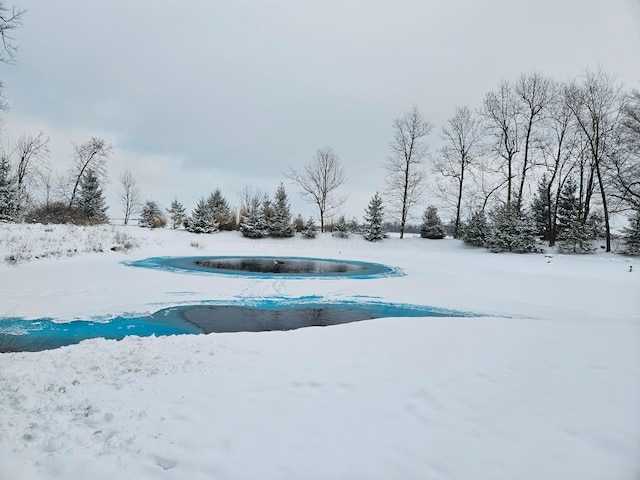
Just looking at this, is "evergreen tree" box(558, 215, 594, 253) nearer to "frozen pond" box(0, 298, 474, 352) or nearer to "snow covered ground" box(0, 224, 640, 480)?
"snow covered ground" box(0, 224, 640, 480)

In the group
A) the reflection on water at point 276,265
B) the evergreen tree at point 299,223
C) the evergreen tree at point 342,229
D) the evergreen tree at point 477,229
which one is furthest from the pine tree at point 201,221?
the evergreen tree at point 477,229

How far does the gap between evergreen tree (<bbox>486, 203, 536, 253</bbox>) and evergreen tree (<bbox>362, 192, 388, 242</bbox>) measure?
26.9ft

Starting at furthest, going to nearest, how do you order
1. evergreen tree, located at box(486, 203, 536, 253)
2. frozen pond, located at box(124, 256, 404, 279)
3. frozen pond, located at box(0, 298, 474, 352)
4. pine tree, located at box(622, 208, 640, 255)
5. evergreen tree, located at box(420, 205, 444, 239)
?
evergreen tree, located at box(420, 205, 444, 239), evergreen tree, located at box(486, 203, 536, 253), pine tree, located at box(622, 208, 640, 255), frozen pond, located at box(124, 256, 404, 279), frozen pond, located at box(0, 298, 474, 352)

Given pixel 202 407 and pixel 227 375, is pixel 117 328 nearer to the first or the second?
pixel 227 375

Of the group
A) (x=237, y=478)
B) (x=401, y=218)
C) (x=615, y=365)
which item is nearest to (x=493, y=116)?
(x=401, y=218)

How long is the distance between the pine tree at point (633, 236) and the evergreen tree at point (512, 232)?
4.10m

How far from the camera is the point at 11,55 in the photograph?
700 centimetres

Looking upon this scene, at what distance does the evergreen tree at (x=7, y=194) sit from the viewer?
20406mm

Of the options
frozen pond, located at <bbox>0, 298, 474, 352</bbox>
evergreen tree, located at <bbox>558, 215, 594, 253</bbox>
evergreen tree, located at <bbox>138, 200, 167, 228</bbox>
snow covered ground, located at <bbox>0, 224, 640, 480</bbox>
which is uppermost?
evergreen tree, located at <bbox>138, 200, 167, 228</bbox>

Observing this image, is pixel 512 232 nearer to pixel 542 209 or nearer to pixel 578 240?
pixel 578 240

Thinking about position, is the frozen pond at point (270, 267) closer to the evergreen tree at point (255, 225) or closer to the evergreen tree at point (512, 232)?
the evergreen tree at point (512, 232)

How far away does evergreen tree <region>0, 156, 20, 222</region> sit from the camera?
20.4 m

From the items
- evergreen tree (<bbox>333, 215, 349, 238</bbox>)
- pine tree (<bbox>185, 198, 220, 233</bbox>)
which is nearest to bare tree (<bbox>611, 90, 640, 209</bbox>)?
evergreen tree (<bbox>333, 215, 349, 238</bbox>)

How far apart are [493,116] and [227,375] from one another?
2627cm
